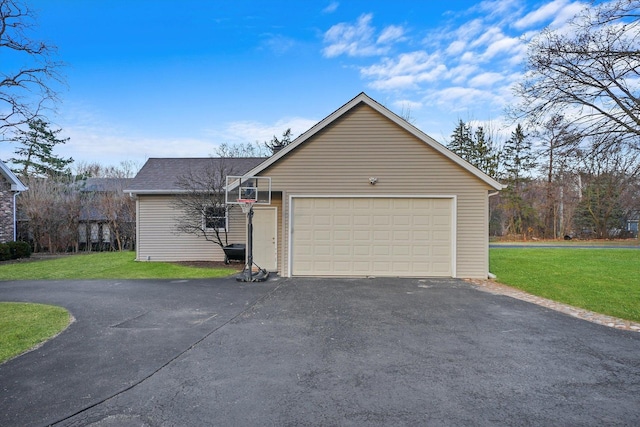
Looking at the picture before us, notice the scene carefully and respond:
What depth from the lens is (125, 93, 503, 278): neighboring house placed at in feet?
33.6

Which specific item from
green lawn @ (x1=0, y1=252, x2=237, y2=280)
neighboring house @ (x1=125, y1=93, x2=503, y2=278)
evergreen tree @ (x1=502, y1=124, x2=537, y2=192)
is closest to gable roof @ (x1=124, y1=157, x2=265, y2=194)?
green lawn @ (x1=0, y1=252, x2=237, y2=280)

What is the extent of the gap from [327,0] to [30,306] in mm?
13403

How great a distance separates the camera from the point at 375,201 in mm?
10359

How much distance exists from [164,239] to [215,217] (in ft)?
8.77

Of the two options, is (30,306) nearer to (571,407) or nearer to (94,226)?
(571,407)

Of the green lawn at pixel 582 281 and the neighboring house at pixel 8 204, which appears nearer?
the green lawn at pixel 582 281

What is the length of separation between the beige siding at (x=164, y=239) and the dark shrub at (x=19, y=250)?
25.0 ft

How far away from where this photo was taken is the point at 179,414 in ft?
10.1

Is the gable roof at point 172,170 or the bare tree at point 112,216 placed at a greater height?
the gable roof at point 172,170

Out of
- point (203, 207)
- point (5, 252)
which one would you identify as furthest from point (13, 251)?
point (203, 207)

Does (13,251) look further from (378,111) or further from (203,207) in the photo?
(378,111)

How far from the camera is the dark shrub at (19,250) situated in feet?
53.3

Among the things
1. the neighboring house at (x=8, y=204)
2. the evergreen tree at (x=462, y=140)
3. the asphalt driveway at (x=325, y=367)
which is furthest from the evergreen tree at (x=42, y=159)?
the evergreen tree at (x=462, y=140)

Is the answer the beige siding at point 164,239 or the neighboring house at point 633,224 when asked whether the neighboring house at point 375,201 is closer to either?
the beige siding at point 164,239
